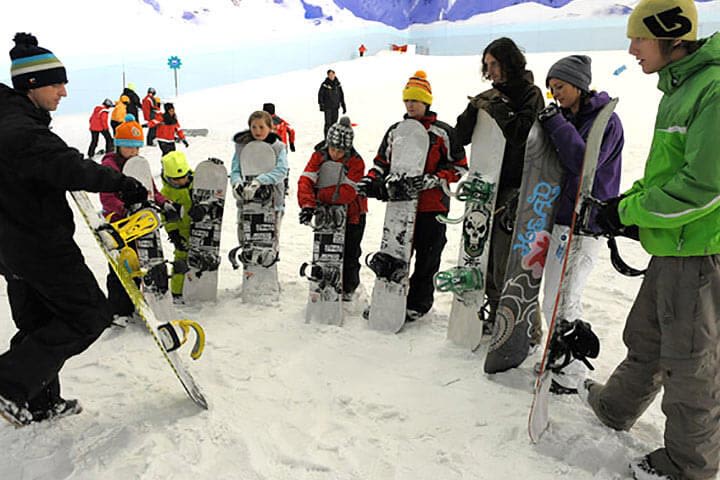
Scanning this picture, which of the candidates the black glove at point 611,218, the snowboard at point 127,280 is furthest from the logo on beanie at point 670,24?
the snowboard at point 127,280

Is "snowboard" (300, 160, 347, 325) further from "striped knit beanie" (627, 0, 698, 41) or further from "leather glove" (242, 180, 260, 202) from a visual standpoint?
"striped knit beanie" (627, 0, 698, 41)

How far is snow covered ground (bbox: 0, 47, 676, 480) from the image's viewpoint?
2123 mm

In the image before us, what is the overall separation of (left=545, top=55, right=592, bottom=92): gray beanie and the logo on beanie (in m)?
0.65

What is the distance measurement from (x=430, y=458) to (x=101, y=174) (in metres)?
1.86

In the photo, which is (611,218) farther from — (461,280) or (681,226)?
(461,280)

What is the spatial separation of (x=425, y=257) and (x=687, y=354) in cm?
178

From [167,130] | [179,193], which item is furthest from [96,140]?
[179,193]

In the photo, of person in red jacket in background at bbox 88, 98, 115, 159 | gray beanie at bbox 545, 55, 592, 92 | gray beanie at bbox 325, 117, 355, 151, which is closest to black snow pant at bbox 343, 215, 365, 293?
gray beanie at bbox 325, 117, 355, 151

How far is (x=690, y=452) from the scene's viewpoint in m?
1.85

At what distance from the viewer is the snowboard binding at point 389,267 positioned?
3.32 m

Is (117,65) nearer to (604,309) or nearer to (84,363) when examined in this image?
(84,363)

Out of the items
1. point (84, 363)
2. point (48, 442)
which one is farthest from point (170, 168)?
point (48, 442)

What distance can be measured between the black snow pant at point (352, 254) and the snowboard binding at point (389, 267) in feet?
1.31

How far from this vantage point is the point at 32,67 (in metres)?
2.08
